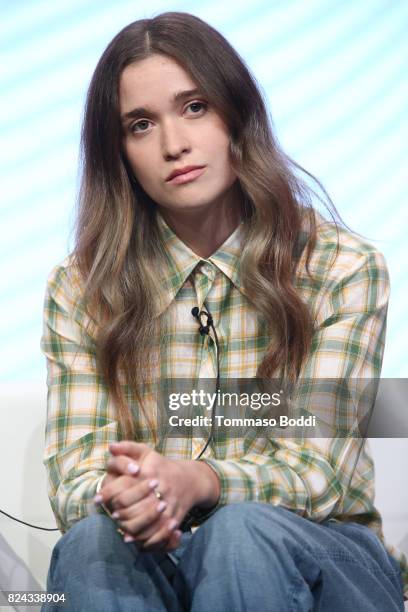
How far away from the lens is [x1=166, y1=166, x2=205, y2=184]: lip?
1.61 metres

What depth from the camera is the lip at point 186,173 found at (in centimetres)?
161

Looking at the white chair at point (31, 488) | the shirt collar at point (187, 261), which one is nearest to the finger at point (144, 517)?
the shirt collar at point (187, 261)

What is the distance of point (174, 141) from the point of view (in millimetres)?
1597

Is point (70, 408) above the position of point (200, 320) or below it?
below

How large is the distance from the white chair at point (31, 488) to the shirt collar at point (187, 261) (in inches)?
20.0

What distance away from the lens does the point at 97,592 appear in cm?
128

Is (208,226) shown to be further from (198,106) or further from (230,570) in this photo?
(230,570)

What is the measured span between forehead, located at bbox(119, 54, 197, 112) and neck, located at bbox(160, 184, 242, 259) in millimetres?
204

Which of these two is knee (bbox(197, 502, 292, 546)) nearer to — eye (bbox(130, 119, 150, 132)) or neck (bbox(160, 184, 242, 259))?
neck (bbox(160, 184, 242, 259))

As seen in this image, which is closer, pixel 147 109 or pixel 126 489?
pixel 126 489

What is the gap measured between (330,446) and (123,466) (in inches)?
14.2

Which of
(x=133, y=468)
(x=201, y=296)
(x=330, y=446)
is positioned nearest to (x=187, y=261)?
(x=201, y=296)

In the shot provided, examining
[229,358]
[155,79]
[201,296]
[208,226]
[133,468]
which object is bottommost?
[133,468]

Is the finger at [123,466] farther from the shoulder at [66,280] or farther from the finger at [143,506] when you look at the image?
the shoulder at [66,280]
